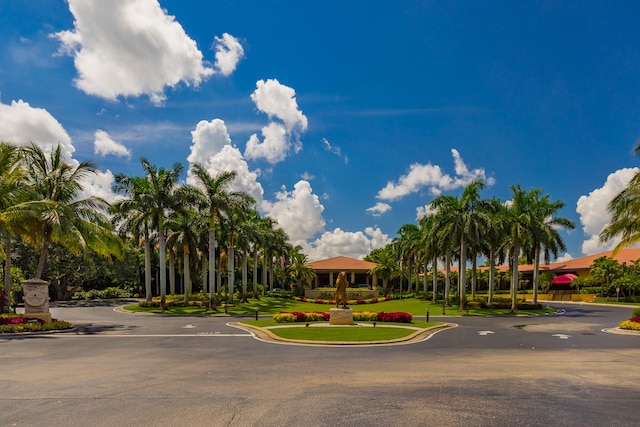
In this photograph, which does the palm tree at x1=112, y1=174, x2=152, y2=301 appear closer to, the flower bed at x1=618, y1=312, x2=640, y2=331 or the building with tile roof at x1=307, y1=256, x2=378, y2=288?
the flower bed at x1=618, y1=312, x2=640, y2=331

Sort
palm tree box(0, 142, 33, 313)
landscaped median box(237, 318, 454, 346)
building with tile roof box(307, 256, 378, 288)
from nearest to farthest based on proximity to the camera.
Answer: landscaped median box(237, 318, 454, 346), palm tree box(0, 142, 33, 313), building with tile roof box(307, 256, 378, 288)

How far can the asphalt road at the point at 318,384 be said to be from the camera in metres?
8.45

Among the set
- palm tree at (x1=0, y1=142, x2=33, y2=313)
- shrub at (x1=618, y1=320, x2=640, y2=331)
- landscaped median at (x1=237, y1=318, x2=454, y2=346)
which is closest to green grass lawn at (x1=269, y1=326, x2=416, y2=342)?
landscaped median at (x1=237, y1=318, x2=454, y2=346)

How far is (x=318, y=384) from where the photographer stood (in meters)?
11.1

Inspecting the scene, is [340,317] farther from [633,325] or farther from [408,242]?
[408,242]

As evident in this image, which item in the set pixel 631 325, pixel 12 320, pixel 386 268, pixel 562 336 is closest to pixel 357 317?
pixel 562 336

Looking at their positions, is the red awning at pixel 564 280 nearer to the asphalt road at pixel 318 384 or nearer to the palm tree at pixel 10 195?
the asphalt road at pixel 318 384

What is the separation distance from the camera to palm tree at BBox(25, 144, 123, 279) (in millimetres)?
27406

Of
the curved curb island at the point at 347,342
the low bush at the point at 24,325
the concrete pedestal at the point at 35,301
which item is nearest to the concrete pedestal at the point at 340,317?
the curved curb island at the point at 347,342

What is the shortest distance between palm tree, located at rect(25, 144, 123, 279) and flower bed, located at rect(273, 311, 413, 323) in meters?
13.5

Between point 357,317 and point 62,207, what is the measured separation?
20063mm

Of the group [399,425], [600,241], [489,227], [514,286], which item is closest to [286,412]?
[399,425]

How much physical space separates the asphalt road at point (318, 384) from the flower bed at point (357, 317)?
28.0ft

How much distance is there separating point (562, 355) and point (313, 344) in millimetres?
9552
